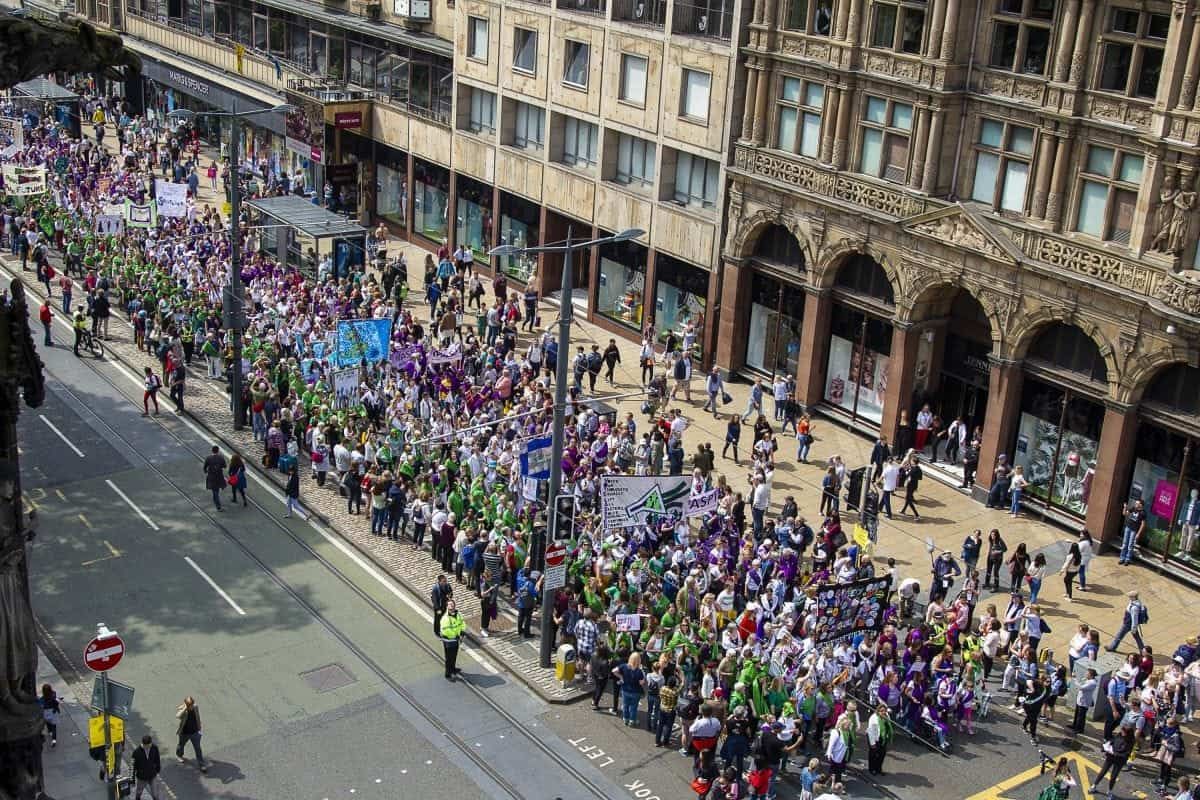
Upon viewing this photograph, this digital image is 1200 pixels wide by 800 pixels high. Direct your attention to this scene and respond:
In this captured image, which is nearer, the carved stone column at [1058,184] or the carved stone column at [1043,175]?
the carved stone column at [1058,184]

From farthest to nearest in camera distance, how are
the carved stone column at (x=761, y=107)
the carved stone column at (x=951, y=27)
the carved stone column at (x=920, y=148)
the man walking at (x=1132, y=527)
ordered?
the carved stone column at (x=761, y=107), the carved stone column at (x=920, y=148), the carved stone column at (x=951, y=27), the man walking at (x=1132, y=527)

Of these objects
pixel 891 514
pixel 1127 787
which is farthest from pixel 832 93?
pixel 1127 787

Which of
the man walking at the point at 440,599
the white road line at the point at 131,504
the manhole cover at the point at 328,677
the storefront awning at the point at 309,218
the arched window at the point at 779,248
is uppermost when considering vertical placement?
the arched window at the point at 779,248

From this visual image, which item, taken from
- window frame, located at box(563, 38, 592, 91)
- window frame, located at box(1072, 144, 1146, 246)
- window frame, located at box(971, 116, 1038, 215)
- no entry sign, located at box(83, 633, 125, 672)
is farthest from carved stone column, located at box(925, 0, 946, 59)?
no entry sign, located at box(83, 633, 125, 672)

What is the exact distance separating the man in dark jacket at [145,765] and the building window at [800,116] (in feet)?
89.0

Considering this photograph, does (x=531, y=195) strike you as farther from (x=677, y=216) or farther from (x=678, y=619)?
(x=678, y=619)

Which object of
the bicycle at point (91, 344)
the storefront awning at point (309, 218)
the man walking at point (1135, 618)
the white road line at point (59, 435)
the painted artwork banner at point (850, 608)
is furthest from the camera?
the storefront awning at point (309, 218)

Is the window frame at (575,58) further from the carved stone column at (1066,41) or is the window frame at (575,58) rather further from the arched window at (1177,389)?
the arched window at (1177,389)

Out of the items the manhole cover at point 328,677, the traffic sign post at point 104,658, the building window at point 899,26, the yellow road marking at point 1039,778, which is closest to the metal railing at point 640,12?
the building window at point 899,26

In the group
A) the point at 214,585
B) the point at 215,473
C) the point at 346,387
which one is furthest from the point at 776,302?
the point at 214,585

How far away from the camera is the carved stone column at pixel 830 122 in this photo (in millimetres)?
43094

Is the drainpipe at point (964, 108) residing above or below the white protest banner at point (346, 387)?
above

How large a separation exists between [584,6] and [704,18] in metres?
6.38

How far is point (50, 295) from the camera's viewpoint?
54562 mm
